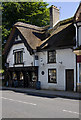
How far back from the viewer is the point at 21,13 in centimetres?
3136

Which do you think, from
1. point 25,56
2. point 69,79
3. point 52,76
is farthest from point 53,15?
point 69,79

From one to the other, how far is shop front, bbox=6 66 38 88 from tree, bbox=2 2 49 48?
336 inches

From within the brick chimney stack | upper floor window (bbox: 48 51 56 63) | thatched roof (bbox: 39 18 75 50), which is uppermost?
the brick chimney stack

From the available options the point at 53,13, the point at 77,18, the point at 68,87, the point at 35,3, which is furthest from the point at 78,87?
the point at 35,3

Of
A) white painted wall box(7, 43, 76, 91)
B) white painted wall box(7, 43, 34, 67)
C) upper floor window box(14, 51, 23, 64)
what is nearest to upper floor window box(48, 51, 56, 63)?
white painted wall box(7, 43, 76, 91)

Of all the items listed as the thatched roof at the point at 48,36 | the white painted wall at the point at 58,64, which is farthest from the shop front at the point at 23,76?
the thatched roof at the point at 48,36

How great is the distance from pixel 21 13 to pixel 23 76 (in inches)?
550

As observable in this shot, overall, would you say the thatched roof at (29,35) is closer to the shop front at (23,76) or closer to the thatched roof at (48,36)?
the thatched roof at (48,36)

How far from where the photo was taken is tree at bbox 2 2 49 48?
30359 millimetres

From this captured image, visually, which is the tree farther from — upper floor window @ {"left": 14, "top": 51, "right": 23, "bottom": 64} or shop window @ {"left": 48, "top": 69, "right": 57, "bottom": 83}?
shop window @ {"left": 48, "top": 69, "right": 57, "bottom": 83}

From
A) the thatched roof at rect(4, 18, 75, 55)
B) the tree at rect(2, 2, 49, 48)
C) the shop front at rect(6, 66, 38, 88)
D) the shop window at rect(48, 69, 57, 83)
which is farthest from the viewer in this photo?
the tree at rect(2, 2, 49, 48)

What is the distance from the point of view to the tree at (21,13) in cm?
3036

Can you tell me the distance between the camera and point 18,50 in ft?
75.8

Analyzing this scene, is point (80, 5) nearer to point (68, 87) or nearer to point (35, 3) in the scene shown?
point (68, 87)
